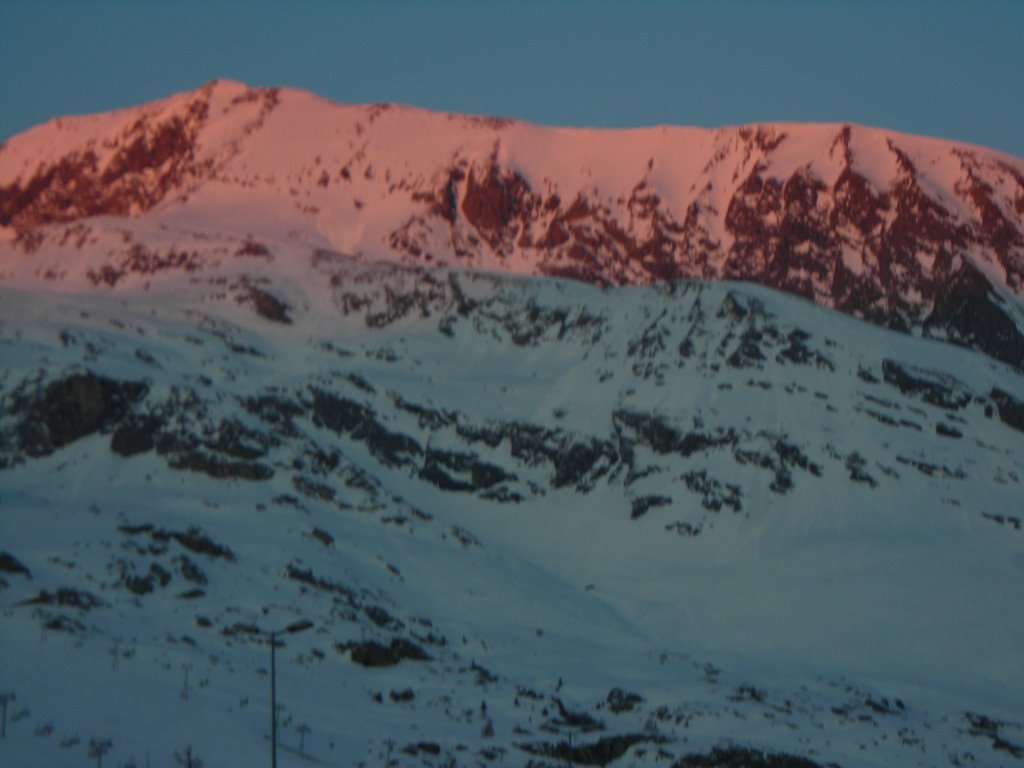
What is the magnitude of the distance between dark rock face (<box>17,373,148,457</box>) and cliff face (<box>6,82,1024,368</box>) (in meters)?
56.1

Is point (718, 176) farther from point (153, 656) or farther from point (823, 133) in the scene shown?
point (153, 656)

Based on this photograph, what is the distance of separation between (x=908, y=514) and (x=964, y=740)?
1784 inches

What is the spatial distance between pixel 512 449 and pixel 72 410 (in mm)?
30972

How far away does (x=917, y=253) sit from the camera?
16650 centimetres

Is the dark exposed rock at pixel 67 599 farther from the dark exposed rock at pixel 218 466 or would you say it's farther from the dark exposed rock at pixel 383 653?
the dark exposed rock at pixel 218 466

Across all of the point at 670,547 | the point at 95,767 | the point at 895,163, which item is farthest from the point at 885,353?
the point at 95,767

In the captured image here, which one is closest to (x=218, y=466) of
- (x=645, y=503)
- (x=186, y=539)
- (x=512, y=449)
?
(x=186, y=539)

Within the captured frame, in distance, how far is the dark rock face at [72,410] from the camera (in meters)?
107

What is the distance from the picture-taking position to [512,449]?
119 metres

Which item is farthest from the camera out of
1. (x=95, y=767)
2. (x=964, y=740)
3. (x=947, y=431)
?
(x=947, y=431)

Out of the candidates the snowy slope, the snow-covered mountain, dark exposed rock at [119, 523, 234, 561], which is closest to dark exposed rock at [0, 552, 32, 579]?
the snow-covered mountain

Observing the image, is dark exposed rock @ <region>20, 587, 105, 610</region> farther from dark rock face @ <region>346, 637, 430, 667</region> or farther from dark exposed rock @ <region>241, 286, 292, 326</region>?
dark exposed rock @ <region>241, 286, 292, 326</region>

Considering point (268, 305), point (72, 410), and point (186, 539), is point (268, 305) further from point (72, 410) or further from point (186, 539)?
point (186, 539)

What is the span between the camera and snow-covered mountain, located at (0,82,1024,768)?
61.0 m
